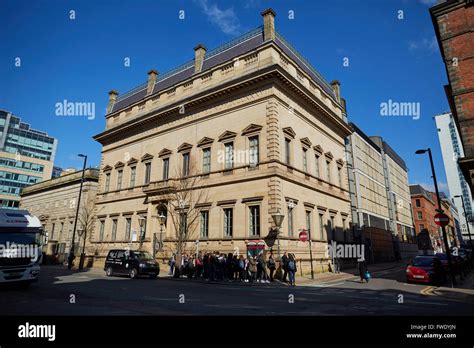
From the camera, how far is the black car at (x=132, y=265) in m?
19.8

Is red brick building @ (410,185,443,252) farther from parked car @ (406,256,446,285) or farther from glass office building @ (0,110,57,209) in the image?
glass office building @ (0,110,57,209)

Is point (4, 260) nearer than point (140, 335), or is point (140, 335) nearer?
point (140, 335)

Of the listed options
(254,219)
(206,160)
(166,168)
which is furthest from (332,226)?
(166,168)

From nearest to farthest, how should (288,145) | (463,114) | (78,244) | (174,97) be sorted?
(463,114)
(288,145)
(174,97)
(78,244)

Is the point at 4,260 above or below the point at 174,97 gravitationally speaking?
below

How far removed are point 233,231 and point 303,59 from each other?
19106mm

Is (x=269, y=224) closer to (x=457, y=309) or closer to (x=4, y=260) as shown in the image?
(x=457, y=309)

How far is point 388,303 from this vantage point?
10148mm

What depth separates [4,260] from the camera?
11789 mm

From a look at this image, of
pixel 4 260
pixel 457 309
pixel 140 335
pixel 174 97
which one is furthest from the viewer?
pixel 174 97

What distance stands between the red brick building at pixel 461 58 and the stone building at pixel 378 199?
2050cm

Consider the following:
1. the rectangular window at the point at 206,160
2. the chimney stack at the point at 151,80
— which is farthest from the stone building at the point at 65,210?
the rectangular window at the point at 206,160

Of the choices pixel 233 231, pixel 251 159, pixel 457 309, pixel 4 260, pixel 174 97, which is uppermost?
pixel 174 97

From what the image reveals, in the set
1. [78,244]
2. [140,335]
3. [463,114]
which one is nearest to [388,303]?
[140,335]
